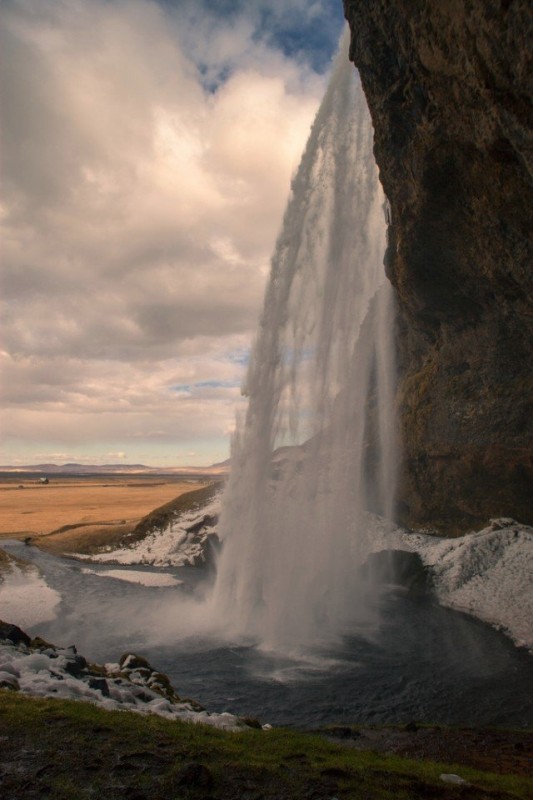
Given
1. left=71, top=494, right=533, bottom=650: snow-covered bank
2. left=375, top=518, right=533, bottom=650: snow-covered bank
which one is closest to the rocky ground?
left=71, top=494, right=533, bottom=650: snow-covered bank

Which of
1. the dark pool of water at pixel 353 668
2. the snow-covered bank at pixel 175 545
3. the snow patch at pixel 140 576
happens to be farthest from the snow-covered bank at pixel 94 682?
the snow-covered bank at pixel 175 545

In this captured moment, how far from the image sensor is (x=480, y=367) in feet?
82.9

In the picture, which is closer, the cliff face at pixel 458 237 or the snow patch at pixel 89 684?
the snow patch at pixel 89 684

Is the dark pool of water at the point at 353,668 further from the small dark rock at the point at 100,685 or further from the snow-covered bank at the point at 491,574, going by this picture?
the small dark rock at the point at 100,685

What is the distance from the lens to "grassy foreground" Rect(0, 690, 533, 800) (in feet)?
21.2

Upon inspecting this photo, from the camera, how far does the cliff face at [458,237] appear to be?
10977mm

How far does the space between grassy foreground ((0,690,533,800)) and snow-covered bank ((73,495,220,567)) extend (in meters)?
27.7

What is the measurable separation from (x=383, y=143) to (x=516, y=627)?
19.7m

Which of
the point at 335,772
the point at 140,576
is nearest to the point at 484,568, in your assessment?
the point at 335,772

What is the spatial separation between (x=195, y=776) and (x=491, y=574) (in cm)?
2074

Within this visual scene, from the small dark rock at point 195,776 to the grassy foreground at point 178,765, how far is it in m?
0.01

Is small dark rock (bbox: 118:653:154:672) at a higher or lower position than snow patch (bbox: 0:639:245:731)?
lower

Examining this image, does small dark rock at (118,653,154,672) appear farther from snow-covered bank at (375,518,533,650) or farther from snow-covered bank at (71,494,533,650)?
snow-covered bank at (375,518,533,650)

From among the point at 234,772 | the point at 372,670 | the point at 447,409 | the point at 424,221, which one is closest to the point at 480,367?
the point at 447,409
